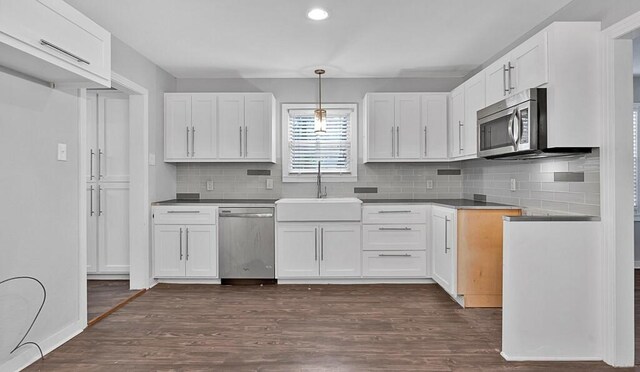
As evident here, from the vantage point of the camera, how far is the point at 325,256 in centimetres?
394

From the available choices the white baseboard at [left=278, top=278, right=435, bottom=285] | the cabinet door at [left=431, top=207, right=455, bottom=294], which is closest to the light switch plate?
the white baseboard at [left=278, top=278, right=435, bottom=285]

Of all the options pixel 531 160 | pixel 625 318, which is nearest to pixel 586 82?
pixel 531 160

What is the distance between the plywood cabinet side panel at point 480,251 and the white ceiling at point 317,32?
1.56 metres

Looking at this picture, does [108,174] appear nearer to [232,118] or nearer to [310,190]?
[232,118]

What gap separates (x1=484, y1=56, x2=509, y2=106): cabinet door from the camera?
114 inches

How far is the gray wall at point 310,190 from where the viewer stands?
4.57 m

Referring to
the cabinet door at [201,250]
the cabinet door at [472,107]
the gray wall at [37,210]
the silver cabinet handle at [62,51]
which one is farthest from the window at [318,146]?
the silver cabinet handle at [62,51]

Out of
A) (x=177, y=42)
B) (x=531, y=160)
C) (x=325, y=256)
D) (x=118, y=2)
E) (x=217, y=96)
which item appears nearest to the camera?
(x=118, y=2)

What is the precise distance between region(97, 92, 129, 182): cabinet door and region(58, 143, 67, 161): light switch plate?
1411 millimetres

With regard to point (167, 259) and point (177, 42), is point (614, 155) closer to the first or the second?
point (177, 42)

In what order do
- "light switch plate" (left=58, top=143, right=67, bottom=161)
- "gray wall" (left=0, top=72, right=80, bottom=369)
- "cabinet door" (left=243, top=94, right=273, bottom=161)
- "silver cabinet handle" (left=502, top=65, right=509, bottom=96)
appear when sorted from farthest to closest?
"cabinet door" (left=243, top=94, right=273, bottom=161), "silver cabinet handle" (left=502, top=65, right=509, bottom=96), "light switch plate" (left=58, top=143, right=67, bottom=161), "gray wall" (left=0, top=72, right=80, bottom=369)

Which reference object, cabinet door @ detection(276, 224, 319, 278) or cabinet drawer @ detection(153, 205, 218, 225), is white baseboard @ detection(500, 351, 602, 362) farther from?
cabinet drawer @ detection(153, 205, 218, 225)

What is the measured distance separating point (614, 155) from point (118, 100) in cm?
426

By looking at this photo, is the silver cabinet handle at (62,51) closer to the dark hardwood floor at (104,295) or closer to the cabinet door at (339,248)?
the dark hardwood floor at (104,295)
